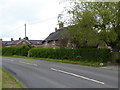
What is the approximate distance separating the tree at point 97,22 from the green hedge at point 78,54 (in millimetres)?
1553

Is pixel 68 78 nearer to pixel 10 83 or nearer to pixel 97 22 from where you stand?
pixel 10 83

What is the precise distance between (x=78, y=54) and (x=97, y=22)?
642 cm

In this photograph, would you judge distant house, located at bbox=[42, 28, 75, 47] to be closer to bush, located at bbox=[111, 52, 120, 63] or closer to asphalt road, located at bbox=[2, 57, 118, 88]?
bush, located at bbox=[111, 52, 120, 63]

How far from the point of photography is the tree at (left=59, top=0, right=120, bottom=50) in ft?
66.3

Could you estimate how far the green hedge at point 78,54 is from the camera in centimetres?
2214

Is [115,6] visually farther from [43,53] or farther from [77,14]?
[43,53]

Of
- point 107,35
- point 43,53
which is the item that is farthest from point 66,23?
point 43,53

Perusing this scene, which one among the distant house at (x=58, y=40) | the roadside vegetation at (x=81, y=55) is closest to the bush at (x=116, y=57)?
the roadside vegetation at (x=81, y=55)

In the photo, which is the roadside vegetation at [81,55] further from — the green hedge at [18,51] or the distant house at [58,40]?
the green hedge at [18,51]

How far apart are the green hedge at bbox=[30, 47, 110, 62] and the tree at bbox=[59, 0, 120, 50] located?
5.10ft

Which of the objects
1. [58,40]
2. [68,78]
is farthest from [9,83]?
[58,40]

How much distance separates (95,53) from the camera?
23109 millimetres

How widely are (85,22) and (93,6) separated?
2.21m

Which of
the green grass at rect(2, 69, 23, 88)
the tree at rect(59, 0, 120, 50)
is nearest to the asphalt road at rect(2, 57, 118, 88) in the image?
the green grass at rect(2, 69, 23, 88)
